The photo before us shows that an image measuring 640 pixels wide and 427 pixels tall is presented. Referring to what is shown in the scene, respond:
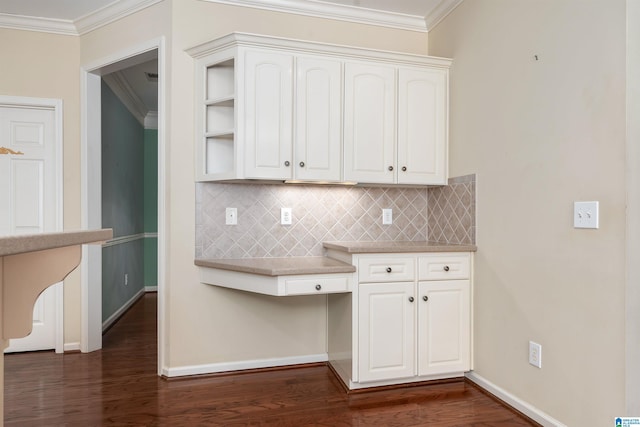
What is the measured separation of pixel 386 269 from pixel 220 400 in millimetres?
1286

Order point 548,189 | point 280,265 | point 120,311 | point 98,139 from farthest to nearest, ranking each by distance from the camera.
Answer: point 120,311 → point 98,139 → point 280,265 → point 548,189

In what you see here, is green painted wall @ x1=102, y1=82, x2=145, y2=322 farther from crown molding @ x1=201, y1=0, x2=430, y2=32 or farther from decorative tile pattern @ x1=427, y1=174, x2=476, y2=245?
decorative tile pattern @ x1=427, y1=174, x2=476, y2=245

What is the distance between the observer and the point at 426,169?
121 inches

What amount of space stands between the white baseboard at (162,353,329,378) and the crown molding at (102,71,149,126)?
9.09ft

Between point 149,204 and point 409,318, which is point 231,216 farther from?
point 149,204

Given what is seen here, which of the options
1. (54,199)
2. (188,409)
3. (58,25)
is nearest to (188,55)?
(58,25)

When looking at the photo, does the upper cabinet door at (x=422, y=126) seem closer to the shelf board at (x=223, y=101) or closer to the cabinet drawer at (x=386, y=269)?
the cabinet drawer at (x=386, y=269)

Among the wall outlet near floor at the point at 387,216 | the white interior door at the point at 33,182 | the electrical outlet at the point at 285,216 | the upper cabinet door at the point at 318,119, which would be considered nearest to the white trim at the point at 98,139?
the white interior door at the point at 33,182

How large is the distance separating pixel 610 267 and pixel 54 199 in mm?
3784

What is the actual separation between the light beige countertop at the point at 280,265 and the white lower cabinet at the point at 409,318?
0.51ft

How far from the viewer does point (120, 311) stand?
181 inches

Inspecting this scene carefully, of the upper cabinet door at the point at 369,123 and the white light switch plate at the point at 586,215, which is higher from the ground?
the upper cabinet door at the point at 369,123

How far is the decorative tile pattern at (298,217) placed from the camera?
2.97m

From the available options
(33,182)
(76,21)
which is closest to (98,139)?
(33,182)
